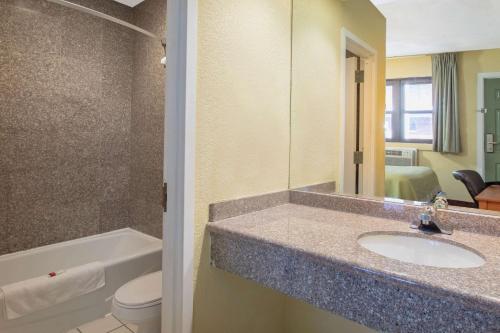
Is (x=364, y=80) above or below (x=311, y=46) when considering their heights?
below

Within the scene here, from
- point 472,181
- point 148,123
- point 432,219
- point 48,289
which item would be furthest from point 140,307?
point 472,181

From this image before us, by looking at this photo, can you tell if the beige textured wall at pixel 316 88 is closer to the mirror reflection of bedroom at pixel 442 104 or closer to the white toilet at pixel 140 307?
the mirror reflection of bedroom at pixel 442 104

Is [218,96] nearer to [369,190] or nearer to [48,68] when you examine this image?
[369,190]

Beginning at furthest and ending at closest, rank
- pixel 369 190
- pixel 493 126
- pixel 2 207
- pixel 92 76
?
pixel 92 76 → pixel 2 207 → pixel 369 190 → pixel 493 126

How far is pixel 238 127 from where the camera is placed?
4.34ft

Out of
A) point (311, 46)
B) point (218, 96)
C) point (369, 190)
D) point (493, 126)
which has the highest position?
point (311, 46)

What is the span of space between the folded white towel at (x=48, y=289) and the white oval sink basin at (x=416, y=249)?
172cm

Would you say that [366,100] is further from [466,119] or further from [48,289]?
[48,289]

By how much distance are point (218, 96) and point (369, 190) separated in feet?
2.81

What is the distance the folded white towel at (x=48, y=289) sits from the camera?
1.67m

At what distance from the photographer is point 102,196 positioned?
2578 millimetres

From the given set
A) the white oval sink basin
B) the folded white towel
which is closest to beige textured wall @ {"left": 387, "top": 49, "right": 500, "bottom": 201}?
the white oval sink basin

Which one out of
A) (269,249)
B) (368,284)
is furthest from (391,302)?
(269,249)

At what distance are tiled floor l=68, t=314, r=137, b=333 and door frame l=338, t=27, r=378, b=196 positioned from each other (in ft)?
5.43
